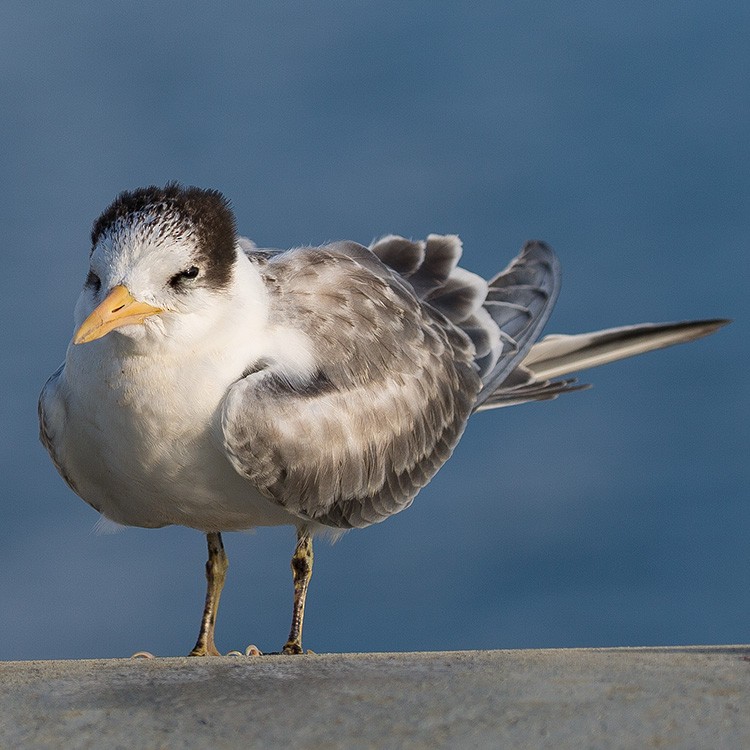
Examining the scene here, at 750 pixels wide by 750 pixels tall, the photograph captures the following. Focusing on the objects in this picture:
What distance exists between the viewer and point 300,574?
694 centimetres

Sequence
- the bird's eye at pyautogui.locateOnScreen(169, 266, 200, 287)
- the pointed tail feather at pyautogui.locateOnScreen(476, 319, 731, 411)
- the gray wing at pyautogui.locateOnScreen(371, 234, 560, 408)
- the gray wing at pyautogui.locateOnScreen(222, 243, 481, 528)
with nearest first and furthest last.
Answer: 1. the bird's eye at pyautogui.locateOnScreen(169, 266, 200, 287)
2. the gray wing at pyautogui.locateOnScreen(222, 243, 481, 528)
3. the gray wing at pyautogui.locateOnScreen(371, 234, 560, 408)
4. the pointed tail feather at pyautogui.locateOnScreen(476, 319, 731, 411)

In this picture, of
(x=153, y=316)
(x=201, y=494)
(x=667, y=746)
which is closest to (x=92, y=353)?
(x=153, y=316)

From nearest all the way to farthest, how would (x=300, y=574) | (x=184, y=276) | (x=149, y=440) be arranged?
(x=184, y=276) < (x=149, y=440) < (x=300, y=574)

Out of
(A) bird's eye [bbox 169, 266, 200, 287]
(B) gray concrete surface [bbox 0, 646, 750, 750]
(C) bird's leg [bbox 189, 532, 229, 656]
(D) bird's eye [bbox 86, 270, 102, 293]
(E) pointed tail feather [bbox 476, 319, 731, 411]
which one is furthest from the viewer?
(E) pointed tail feather [bbox 476, 319, 731, 411]

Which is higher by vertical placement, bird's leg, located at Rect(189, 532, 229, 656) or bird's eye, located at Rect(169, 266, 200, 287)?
bird's eye, located at Rect(169, 266, 200, 287)

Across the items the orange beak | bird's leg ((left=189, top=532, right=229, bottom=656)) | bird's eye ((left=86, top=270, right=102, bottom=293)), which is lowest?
bird's leg ((left=189, top=532, right=229, bottom=656))

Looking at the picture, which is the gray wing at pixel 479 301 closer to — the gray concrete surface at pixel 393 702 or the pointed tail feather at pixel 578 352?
the pointed tail feather at pixel 578 352

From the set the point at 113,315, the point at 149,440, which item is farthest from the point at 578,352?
the point at 113,315

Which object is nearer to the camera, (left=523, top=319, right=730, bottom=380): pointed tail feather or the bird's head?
the bird's head

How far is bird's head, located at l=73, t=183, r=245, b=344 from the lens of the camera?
18.2 feet

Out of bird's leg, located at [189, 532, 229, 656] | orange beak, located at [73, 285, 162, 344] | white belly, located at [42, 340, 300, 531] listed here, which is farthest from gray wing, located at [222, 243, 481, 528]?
bird's leg, located at [189, 532, 229, 656]

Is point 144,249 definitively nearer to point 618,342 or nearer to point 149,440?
point 149,440

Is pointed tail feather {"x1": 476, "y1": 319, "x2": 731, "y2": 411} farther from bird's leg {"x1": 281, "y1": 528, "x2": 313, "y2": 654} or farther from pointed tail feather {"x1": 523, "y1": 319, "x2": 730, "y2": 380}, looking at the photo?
bird's leg {"x1": 281, "y1": 528, "x2": 313, "y2": 654}

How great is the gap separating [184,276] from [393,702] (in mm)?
2466
